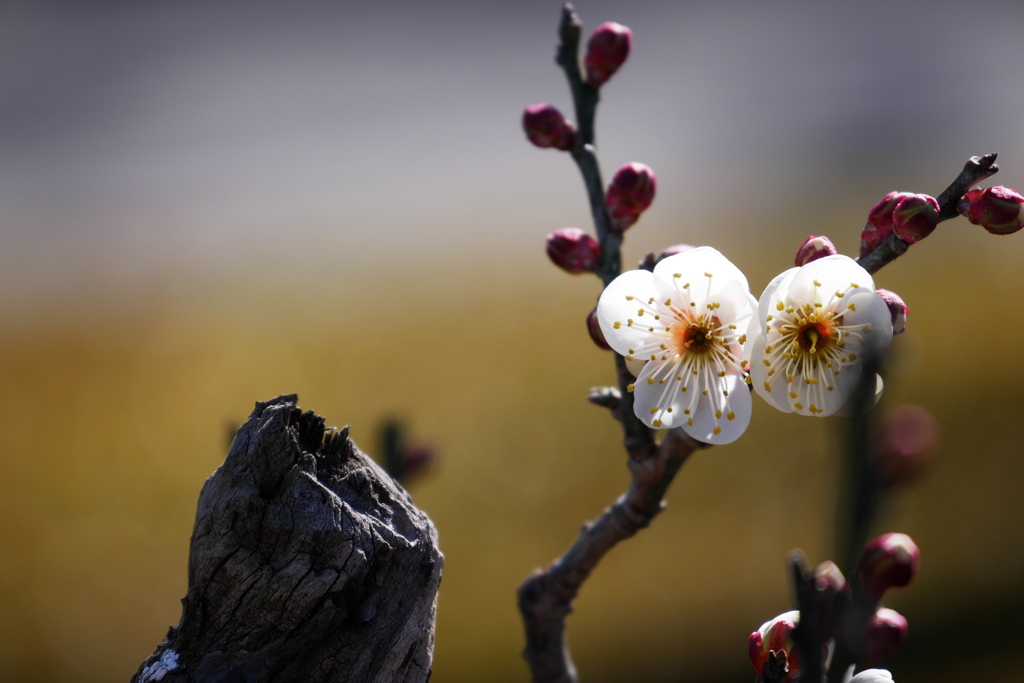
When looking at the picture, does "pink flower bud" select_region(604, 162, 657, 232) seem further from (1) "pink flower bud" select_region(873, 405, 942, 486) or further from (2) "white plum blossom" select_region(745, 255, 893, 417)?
(1) "pink flower bud" select_region(873, 405, 942, 486)

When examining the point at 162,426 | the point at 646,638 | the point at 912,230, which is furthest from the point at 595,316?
the point at 162,426

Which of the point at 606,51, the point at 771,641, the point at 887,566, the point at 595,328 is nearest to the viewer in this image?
the point at 887,566

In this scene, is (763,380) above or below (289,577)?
above

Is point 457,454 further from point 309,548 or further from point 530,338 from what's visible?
point 309,548

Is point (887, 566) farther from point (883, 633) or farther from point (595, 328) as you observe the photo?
point (595, 328)

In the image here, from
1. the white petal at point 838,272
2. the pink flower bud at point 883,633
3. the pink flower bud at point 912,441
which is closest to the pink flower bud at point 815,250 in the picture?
the white petal at point 838,272

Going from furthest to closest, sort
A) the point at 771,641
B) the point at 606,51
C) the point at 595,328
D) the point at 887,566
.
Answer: the point at 606,51, the point at 595,328, the point at 771,641, the point at 887,566

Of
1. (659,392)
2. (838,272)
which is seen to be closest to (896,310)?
(838,272)
